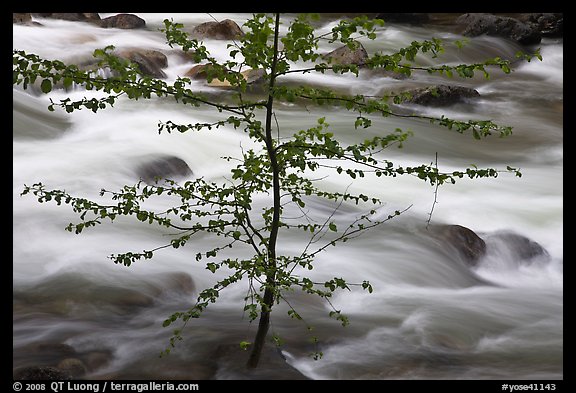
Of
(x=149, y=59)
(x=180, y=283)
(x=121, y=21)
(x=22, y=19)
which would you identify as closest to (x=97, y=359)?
(x=180, y=283)

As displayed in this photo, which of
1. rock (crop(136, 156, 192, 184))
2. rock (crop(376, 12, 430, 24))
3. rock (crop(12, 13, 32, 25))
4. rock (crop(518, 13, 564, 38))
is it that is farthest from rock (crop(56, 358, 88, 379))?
rock (crop(518, 13, 564, 38))

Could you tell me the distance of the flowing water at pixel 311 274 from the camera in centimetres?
425

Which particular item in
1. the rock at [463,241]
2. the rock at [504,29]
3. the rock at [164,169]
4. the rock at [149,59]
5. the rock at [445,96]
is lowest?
→ the rock at [463,241]

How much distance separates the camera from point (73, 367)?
392 centimetres

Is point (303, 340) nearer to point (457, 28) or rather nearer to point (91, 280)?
point (91, 280)

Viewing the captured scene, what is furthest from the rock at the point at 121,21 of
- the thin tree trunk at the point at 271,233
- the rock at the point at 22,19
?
the thin tree trunk at the point at 271,233

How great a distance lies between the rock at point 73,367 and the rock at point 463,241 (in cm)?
347

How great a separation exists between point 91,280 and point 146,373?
45.7 inches

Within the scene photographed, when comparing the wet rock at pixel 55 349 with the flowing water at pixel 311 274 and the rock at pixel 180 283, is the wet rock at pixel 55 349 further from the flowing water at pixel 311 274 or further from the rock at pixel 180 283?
the rock at pixel 180 283

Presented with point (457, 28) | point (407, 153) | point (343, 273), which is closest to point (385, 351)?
point (343, 273)

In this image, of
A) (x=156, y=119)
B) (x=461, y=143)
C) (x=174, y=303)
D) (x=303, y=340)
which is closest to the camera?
(x=303, y=340)

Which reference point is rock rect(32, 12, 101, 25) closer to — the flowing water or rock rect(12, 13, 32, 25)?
rock rect(12, 13, 32, 25)

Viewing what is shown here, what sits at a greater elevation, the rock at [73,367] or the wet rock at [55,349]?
the wet rock at [55,349]

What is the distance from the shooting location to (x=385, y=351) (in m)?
4.46
